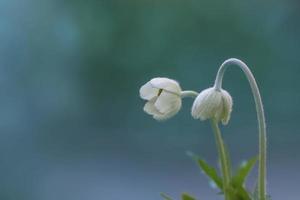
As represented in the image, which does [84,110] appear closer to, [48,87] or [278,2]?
[48,87]

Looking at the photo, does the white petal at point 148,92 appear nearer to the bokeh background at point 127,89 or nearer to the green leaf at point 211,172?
the green leaf at point 211,172

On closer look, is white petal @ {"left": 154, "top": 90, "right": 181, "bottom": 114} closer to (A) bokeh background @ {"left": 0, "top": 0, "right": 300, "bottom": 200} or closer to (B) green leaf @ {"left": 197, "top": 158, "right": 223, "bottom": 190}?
Answer: (B) green leaf @ {"left": 197, "top": 158, "right": 223, "bottom": 190}

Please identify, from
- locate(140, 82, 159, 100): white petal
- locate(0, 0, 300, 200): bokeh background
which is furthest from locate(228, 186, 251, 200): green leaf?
locate(0, 0, 300, 200): bokeh background

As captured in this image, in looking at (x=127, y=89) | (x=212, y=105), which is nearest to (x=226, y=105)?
(x=212, y=105)

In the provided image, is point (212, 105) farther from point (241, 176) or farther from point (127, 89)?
point (127, 89)

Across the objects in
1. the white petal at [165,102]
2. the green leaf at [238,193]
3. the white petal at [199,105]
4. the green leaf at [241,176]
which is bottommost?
the green leaf at [238,193]

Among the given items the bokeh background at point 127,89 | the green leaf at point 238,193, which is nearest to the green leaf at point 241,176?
the green leaf at point 238,193
